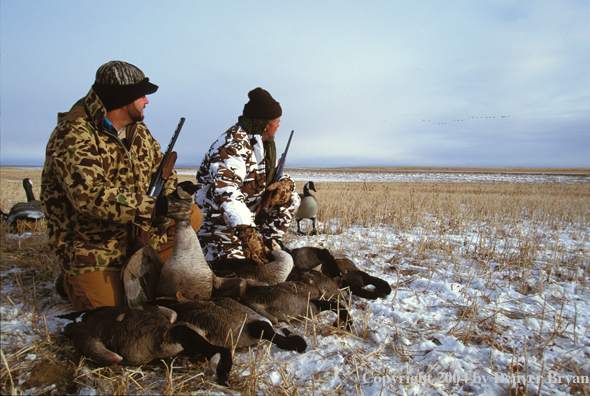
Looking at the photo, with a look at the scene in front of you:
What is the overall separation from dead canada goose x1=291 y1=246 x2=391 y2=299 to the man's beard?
205 cm

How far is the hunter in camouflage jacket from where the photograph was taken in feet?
11.2

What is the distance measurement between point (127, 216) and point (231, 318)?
3.45 feet

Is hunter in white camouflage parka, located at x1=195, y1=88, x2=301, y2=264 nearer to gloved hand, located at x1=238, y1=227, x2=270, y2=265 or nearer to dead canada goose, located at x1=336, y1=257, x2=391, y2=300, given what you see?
gloved hand, located at x1=238, y1=227, x2=270, y2=265

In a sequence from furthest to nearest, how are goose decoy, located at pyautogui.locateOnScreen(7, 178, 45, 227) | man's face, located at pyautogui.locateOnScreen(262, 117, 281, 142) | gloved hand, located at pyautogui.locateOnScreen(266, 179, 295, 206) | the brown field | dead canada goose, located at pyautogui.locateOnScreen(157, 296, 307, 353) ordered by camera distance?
1. goose decoy, located at pyautogui.locateOnScreen(7, 178, 45, 227)
2. gloved hand, located at pyautogui.locateOnScreen(266, 179, 295, 206)
3. man's face, located at pyautogui.locateOnScreen(262, 117, 281, 142)
4. dead canada goose, located at pyautogui.locateOnScreen(157, 296, 307, 353)
5. the brown field

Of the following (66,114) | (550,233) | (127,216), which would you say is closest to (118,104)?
(66,114)

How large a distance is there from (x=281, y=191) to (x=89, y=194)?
2.33 meters

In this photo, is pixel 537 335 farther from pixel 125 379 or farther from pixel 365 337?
pixel 125 379

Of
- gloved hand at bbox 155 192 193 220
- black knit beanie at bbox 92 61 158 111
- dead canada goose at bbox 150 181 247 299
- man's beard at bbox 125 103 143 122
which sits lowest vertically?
dead canada goose at bbox 150 181 247 299

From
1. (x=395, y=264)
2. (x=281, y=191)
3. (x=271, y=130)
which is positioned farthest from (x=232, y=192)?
(x=395, y=264)

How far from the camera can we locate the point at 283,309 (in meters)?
2.66

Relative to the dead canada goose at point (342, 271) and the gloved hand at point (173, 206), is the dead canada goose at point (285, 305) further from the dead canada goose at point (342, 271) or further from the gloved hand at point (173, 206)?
the gloved hand at point (173, 206)

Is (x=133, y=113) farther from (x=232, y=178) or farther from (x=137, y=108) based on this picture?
(x=232, y=178)

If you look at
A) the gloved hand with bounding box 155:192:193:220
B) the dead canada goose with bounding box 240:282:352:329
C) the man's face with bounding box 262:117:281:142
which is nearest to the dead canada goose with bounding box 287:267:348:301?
the dead canada goose with bounding box 240:282:352:329

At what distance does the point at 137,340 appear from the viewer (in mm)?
2000
